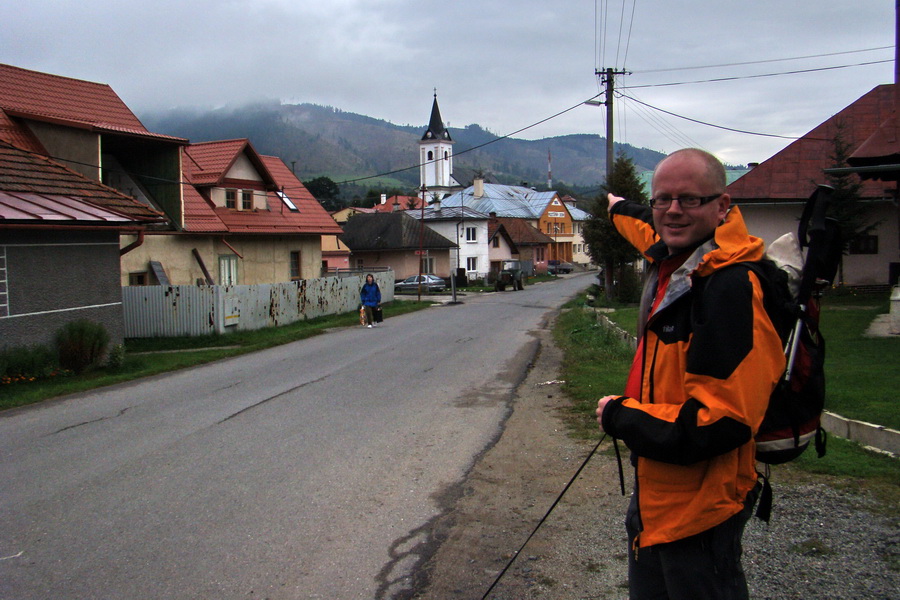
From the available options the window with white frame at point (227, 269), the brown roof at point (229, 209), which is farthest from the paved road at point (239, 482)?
the window with white frame at point (227, 269)

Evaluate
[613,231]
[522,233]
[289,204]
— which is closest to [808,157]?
[613,231]

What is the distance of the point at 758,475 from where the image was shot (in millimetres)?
2711

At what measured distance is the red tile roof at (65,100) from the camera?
19.9 m

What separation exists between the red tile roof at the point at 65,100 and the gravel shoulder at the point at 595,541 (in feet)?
55.4

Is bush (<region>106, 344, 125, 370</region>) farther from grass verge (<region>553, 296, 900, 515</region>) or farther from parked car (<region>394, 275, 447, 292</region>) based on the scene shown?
parked car (<region>394, 275, 447, 292</region>)

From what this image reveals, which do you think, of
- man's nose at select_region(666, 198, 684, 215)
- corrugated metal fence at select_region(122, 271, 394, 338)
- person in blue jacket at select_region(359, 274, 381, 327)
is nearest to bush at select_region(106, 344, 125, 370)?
corrugated metal fence at select_region(122, 271, 394, 338)

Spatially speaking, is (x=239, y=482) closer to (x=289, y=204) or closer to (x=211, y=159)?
(x=211, y=159)

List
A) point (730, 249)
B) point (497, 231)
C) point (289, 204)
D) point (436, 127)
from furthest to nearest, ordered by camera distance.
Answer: point (436, 127) < point (497, 231) < point (289, 204) < point (730, 249)

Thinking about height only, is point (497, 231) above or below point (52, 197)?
above

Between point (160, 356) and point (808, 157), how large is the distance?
77.4 feet

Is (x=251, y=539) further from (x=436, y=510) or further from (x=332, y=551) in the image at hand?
(x=436, y=510)

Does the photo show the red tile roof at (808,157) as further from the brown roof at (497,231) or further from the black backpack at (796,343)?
the brown roof at (497,231)

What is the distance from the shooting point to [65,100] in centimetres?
2214

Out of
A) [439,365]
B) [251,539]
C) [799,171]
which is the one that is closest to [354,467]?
[251,539]
